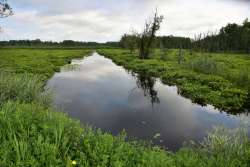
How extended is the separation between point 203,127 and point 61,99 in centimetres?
992

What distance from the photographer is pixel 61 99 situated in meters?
19.7

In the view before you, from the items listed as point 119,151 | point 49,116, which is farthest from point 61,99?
point 119,151

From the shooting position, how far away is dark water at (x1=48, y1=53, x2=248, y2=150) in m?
12.9

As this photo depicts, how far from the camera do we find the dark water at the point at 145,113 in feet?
42.4

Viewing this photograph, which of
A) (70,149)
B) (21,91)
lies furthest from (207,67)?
(70,149)

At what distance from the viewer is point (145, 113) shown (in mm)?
16297

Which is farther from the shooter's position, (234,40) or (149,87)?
(234,40)

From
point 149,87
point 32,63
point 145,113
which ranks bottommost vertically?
point 145,113

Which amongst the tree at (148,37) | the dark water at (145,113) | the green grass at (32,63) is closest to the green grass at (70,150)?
the dark water at (145,113)

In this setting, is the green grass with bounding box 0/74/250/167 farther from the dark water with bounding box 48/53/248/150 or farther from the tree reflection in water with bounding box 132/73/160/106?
the tree reflection in water with bounding box 132/73/160/106

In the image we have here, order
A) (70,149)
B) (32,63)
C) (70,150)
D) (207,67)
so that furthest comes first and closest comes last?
(32,63)
(207,67)
(70,149)
(70,150)

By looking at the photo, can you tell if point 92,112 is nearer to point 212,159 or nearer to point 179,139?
point 179,139

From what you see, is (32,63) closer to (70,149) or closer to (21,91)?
(21,91)

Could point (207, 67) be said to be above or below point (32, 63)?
above
